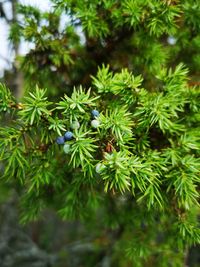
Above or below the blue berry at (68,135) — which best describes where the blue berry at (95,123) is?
above

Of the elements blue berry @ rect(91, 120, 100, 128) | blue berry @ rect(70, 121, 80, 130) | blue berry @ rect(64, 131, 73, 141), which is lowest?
blue berry @ rect(64, 131, 73, 141)

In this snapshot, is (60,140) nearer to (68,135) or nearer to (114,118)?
(68,135)

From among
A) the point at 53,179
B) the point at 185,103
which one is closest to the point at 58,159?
the point at 53,179

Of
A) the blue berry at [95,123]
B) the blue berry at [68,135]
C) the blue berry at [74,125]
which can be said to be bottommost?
the blue berry at [68,135]

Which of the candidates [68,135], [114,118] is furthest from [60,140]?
[114,118]

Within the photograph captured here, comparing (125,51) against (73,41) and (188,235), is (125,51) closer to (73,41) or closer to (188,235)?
(73,41)

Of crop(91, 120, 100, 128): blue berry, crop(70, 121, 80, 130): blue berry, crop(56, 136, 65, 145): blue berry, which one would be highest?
crop(91, 120, 100, 128): blue berry

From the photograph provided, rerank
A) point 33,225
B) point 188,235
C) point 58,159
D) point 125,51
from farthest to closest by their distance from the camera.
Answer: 1. point 33,225
2. point 125,51
3. point 58,159
4. point 188,235

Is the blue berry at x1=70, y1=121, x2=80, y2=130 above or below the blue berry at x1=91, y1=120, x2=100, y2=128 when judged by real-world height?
below
